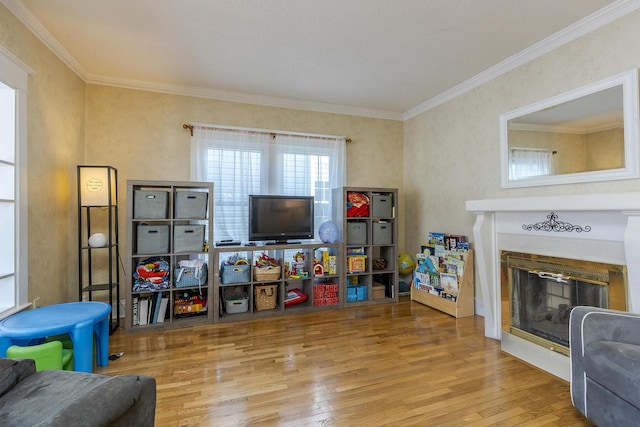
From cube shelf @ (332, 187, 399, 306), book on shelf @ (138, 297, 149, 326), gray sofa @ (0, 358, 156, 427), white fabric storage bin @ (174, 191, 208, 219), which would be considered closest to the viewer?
gray sofa @ (0, 358, 156, 427)

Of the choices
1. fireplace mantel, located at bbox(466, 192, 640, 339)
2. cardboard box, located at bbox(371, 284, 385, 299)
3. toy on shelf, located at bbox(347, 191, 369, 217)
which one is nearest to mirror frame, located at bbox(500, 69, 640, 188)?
fireplace mantel, located at bbox(466, 192, 640, 339)

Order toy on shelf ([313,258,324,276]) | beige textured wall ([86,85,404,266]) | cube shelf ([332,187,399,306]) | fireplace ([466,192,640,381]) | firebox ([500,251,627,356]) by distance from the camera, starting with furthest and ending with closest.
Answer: cube shelf ([332,187,399,306])
toy on shelf ([313,258,324,276])
beige textured wall ([86,85,404,266])
firebox ([500,251,627,356])
fireplace ([466,192,640,381])

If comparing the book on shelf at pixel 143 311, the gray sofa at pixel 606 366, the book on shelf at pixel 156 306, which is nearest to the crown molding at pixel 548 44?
the gray sofa at pixel 606 366

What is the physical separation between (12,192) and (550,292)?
4.11 metres

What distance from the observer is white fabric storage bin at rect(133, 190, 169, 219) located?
2.92 meters

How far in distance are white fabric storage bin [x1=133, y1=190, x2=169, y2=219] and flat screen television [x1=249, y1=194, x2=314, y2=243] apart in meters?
0.91

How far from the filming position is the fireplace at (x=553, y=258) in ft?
6.09

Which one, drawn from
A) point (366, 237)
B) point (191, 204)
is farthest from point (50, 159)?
point (366, 237)

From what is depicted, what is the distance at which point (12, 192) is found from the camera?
213 centimetres

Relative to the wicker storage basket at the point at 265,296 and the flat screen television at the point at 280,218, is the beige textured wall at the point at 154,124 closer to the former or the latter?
the flat screen television at the point at 280,218

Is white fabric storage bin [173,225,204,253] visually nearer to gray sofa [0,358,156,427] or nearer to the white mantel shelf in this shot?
gray sofa [0,358,156,427]

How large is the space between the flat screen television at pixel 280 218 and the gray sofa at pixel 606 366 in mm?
2574

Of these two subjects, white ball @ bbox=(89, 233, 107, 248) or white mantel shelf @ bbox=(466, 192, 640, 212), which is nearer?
white mantel shelf @ bbox=(466, 192, 640, 212)

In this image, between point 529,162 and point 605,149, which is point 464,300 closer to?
point 529,162
